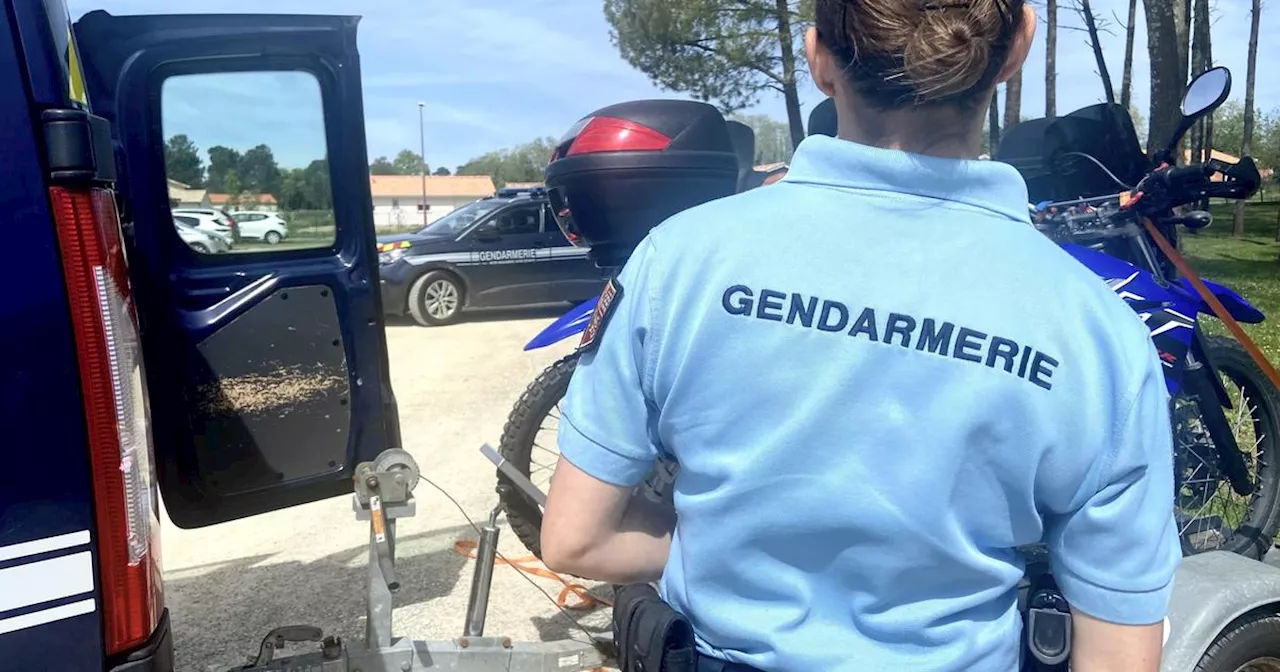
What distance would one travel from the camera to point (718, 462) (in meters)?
1.13

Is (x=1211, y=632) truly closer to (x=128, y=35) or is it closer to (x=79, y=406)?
(x=79, y=406)

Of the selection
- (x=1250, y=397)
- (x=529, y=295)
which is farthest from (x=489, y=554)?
(x=529, y=295)

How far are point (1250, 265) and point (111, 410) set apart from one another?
2405 cm

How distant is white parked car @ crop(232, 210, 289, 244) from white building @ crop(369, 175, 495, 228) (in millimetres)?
65828

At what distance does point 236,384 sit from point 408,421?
431cm

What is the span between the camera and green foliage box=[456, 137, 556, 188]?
71.9 meters

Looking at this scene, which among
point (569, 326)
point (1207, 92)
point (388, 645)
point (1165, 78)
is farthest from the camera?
point (1165, 78)

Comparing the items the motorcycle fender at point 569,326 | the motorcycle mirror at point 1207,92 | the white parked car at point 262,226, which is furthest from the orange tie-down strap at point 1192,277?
the white parked car at point 262,226

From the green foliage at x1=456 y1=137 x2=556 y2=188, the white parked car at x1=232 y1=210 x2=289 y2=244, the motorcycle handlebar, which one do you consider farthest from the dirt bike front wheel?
the green foliage at x1=456 y1=137 x2=556 y2=188

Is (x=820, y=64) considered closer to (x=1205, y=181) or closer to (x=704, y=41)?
(x=1205, y=181)

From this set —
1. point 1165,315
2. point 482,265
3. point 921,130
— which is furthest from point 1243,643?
point 482,265

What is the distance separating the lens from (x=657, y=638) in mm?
1194

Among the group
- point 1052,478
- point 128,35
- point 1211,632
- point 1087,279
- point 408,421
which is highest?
point 128,35

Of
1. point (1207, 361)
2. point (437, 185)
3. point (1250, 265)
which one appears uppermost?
point (1207, 361)
